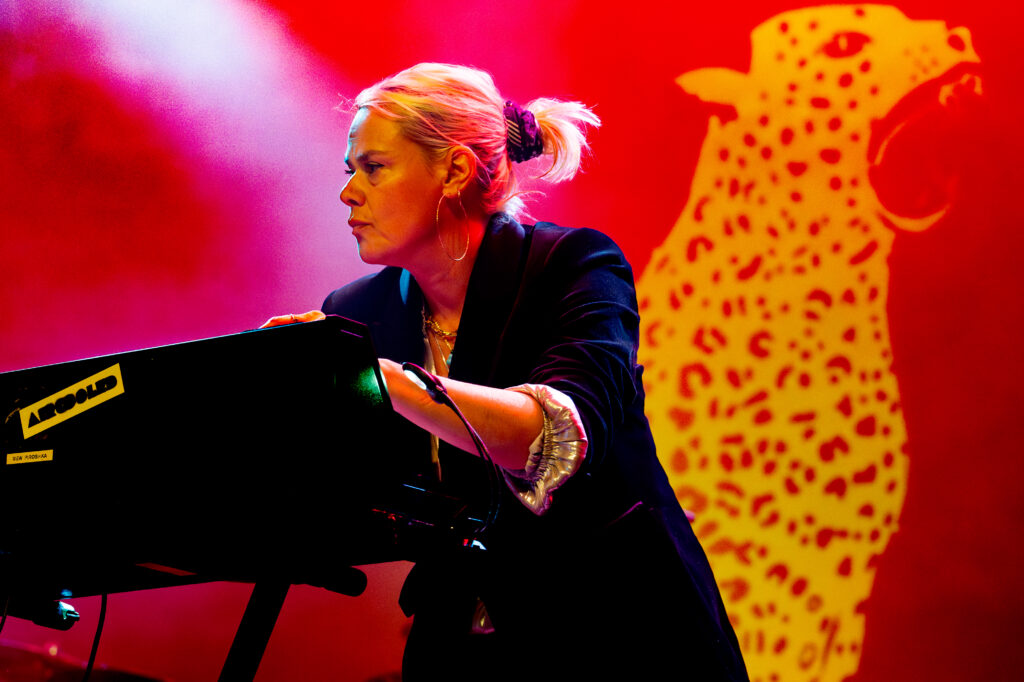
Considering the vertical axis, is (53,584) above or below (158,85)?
below

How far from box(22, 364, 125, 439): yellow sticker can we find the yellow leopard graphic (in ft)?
4.83

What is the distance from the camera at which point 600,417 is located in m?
0.98

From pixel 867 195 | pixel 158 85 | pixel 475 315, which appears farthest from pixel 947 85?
pixel 158 85

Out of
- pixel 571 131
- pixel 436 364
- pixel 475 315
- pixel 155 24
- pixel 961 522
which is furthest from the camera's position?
pixel 155 24

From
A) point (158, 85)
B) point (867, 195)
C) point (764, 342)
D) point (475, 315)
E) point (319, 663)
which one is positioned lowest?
point (319, 663)

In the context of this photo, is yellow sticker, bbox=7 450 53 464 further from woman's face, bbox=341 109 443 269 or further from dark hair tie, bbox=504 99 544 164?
dark hair tie, bbox=504 99 544 164

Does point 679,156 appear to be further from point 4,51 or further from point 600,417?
point 4,51

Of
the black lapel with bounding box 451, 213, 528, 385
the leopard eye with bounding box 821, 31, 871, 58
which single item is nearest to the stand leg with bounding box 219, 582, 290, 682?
the black lapel with bounding box 451, 213, 528, 385

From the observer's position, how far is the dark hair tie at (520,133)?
152cm

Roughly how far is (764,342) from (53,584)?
162 centimetres

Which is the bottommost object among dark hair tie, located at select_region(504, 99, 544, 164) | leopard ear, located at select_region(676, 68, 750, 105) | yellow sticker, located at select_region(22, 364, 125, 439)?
yellow sticker, located at select_region(22, 364, 125, 439)

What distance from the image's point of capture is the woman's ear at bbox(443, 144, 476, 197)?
1392 millimetres

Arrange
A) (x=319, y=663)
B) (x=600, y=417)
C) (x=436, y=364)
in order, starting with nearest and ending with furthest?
(x=600, y=417)
(x=436, y=364)
(x=319, y=663)

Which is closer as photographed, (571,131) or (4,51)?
(571,131)
